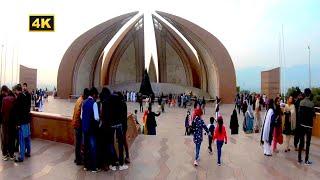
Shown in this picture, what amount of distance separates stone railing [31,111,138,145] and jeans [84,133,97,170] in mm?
1748

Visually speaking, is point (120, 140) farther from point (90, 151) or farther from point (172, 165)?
point (172, 165)

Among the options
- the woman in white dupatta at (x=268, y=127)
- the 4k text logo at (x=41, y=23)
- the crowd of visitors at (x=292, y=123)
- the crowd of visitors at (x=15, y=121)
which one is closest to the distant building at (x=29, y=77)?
the 4k text logo at (x=41, y=23)

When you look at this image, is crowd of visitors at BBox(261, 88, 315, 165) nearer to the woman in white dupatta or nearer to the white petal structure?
the woman in white dupatta

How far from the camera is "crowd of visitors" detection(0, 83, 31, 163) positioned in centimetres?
677

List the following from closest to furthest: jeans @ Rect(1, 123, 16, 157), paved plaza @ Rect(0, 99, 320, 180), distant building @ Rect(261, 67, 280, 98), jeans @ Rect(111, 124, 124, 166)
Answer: paved plaza @ Rect(0, 99, 320, 180) < jeans @ Rect(111, 124, 124, 166) < jeans @ Rect(1, 123, 16, 157) < distant building @ Rect(261, 67, 280, 98)

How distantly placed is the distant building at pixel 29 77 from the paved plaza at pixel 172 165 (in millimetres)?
26621

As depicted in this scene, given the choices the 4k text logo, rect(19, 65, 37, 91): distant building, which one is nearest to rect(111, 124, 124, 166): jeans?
the 4k text logo

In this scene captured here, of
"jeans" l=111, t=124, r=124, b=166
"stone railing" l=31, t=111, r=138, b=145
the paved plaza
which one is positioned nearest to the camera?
the paved plaza

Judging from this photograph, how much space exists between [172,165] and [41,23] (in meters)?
4.30

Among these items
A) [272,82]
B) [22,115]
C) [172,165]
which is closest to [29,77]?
[272,82]

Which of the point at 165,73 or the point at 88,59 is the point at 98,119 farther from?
the point at 165,73

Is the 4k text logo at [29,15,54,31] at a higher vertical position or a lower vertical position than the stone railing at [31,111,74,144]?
higher

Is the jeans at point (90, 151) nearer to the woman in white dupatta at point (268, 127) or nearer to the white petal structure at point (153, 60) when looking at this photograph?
the woman in white dupatta at point (268, 127)

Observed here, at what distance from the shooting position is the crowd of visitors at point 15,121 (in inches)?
266
